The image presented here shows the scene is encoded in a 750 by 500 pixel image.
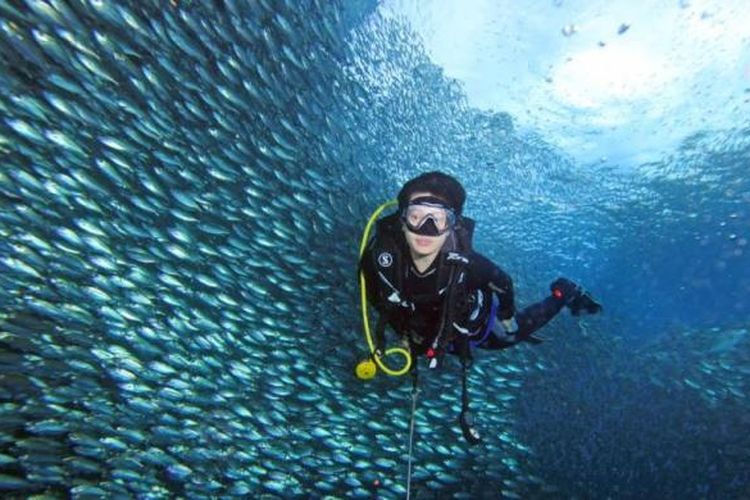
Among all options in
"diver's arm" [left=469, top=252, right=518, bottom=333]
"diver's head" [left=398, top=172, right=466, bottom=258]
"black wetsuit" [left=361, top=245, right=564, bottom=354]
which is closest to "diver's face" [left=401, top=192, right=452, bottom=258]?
"diver's head" [left=398, top=172, right=466, bottom=258]

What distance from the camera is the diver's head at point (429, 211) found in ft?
14.1

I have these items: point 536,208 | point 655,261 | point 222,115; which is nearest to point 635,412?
point 536,208

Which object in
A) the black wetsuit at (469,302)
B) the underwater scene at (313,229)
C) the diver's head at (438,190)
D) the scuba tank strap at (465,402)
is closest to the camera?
the diver's head at (438,190)

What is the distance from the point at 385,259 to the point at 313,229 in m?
4.61

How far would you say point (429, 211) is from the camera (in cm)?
429

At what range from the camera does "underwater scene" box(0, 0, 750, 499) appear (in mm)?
6754

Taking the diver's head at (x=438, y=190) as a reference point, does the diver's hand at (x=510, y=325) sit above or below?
below

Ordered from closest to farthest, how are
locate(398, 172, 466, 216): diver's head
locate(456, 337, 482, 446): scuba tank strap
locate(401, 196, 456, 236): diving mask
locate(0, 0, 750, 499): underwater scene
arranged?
locate(401, 196, 456, 236): diving mask
locate(398, 172, 466, 216): diver's head
locate(456, 337, 482, 446): scuba tank strap
locate(0, 0, 750, 499): underwater scene

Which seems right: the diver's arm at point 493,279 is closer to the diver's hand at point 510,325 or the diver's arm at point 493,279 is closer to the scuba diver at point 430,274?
the scuba diver at point 430,274

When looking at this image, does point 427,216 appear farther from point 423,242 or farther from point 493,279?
point 493,279

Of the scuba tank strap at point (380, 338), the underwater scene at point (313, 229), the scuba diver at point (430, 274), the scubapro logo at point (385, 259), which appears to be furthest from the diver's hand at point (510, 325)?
the scubapro logo at point (385, 259)

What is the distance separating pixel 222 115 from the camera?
764cm

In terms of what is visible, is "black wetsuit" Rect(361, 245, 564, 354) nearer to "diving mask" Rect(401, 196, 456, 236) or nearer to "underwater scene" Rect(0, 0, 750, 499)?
"diving mask" Rect(401, 196, 456, 236)

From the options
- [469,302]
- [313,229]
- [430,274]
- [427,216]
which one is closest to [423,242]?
[427,216]
